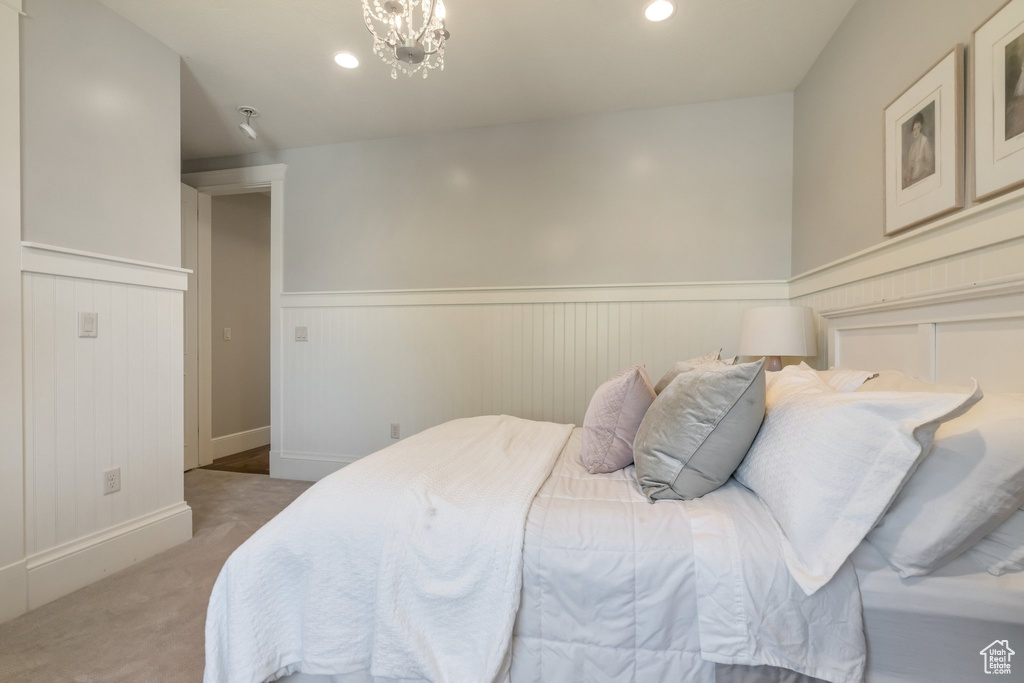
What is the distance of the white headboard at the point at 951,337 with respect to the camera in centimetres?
114

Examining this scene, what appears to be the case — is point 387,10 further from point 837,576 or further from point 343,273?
point 837,576

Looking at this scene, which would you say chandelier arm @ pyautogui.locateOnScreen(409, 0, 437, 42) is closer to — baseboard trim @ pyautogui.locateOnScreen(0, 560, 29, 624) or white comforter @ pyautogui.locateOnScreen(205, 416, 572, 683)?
white comforter @ pyautogui.locateOnScreen(205, 416, 572, 683)

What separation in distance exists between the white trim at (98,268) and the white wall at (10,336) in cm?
6

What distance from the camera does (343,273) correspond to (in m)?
3.38

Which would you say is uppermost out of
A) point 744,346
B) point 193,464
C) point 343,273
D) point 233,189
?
point 233,189

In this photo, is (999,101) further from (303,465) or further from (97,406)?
(303,465)

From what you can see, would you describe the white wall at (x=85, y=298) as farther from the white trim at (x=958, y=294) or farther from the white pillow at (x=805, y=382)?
the white trim at (x=958, y=294)

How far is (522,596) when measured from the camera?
1.03 metres

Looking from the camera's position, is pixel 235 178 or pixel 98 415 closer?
pixel 98 415

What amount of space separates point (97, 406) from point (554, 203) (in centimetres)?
275

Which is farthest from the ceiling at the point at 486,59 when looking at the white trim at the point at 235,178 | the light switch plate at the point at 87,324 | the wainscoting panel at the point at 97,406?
the light switch plate at the point at 87,324

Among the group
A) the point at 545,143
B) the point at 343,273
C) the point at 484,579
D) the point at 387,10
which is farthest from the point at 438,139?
the point at 484,579

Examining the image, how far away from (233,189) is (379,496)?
354 centimetres

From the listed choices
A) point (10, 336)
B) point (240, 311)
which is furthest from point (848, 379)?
point (240, 311)
